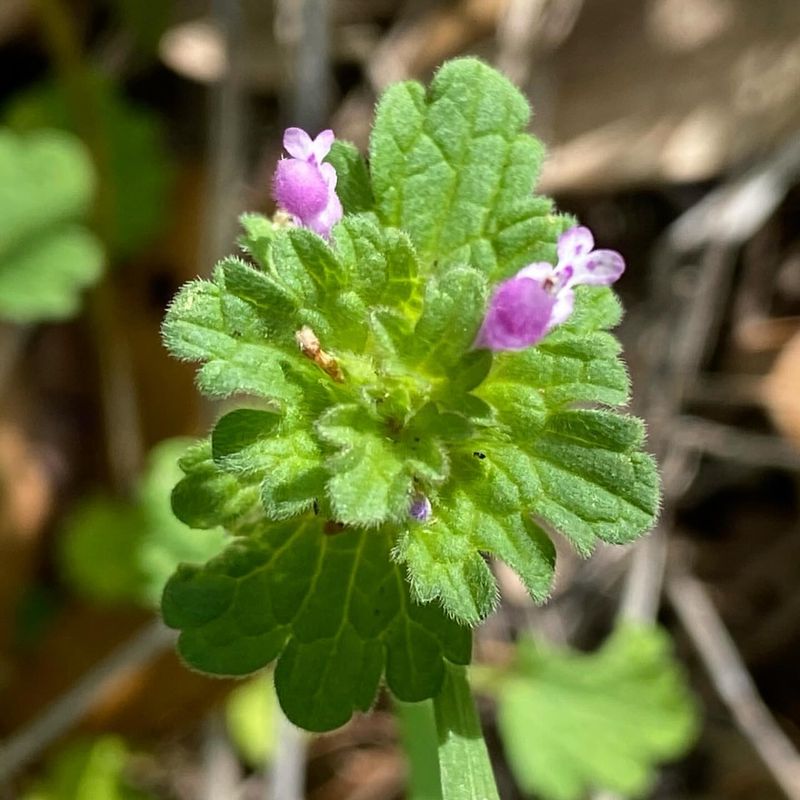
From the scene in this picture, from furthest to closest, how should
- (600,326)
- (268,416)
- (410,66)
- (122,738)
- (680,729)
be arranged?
(410,66), (122,738), (680,729), (600,326), (268,416)

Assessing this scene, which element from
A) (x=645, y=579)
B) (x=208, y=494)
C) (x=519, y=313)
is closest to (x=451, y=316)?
(x=519, y=313)

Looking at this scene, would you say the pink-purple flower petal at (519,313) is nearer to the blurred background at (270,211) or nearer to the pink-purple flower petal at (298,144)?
the pink-purple flower petal at (298,144)

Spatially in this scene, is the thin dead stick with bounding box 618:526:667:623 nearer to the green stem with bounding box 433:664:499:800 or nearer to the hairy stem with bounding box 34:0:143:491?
the hairy stem with bounding box 34:0:143:491

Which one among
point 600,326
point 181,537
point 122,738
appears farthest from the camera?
point 122,738

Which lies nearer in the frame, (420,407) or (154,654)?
(420,407)

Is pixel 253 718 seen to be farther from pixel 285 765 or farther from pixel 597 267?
pixel 597 267

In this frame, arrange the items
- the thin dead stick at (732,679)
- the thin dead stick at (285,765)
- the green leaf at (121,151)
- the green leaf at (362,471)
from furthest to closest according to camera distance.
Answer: the green leaf at (121,151) → the thin dead stick at (732,679) → the thin dead stick at (285,765) → the green leaf at (362,471)

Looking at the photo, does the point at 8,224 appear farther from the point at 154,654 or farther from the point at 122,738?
the point at 122,738

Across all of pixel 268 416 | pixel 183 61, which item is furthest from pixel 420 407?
pixel 183 61

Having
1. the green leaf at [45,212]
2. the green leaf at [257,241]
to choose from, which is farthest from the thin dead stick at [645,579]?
the green leaf at [257,241]
